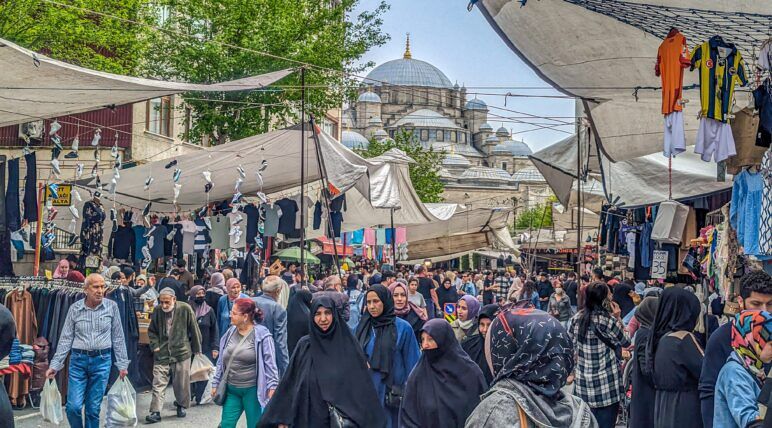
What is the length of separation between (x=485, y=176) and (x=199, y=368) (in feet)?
358

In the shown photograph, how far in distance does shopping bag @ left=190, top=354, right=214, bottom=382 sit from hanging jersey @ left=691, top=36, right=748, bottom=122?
6.19 m

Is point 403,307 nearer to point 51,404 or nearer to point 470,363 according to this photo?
point 470,363

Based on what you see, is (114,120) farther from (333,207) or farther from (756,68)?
(756,68)

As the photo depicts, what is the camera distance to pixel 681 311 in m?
5.68

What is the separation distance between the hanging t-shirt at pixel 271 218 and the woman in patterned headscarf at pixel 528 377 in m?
12.4

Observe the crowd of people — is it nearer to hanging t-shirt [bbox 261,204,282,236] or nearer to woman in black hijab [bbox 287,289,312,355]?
woman in black hijab [bbox 287,289,312,355]

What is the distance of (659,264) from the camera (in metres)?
12.6

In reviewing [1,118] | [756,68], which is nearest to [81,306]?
[1,118]

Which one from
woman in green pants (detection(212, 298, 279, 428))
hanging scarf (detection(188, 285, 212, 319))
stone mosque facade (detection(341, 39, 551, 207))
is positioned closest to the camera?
woman in green pants (detection(212, 298, 279, 428))

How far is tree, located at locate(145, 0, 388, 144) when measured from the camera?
78.9 feet

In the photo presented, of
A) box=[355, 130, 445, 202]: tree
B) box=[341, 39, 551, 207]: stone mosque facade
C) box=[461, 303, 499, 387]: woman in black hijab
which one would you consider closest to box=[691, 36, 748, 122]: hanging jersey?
box=[461, 303, 499, 387]: woman in black hijab

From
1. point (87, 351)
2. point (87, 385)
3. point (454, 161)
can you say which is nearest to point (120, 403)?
point (87, 385)

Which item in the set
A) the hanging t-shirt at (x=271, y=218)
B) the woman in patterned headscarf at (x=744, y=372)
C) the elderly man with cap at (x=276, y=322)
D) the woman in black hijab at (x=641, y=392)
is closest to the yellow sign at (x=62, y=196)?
the hanging t-shirt at (x=271, y=218)

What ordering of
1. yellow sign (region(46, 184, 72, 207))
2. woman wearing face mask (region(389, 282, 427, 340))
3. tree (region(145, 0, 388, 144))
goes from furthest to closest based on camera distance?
tree (region(145, 0, 388, 144)) < yellow sign (region(46, 184, 72, 207)) < woman wearing face mask (region(389, 282, 427, 340))
